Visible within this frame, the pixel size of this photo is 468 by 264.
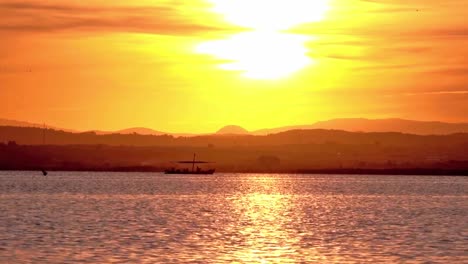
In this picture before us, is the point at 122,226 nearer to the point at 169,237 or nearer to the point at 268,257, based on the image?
the point at 169,237

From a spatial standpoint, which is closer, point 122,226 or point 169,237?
point 169,237

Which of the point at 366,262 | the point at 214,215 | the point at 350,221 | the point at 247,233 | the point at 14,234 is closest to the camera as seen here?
the point at 366,262

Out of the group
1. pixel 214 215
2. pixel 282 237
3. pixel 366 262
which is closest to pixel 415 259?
pixel 366 262

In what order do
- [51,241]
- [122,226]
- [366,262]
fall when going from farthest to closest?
[122,226] < [51,241] < [366,262]

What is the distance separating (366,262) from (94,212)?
73492 mm

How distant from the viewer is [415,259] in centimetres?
7444

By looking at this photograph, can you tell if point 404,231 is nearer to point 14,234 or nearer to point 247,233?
point 247,233

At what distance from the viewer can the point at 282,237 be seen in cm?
9531

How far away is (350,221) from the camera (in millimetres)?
124500

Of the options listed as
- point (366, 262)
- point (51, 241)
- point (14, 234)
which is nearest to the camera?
point (366, 262)

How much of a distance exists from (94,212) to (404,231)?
5197 cm

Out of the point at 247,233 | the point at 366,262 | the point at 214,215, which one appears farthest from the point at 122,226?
the point at 366,262

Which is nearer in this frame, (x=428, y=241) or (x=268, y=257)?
(x=268, y=257)

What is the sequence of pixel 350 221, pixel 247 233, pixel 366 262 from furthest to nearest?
pixel 350 221
pixel 247 233
pixel 366 262
